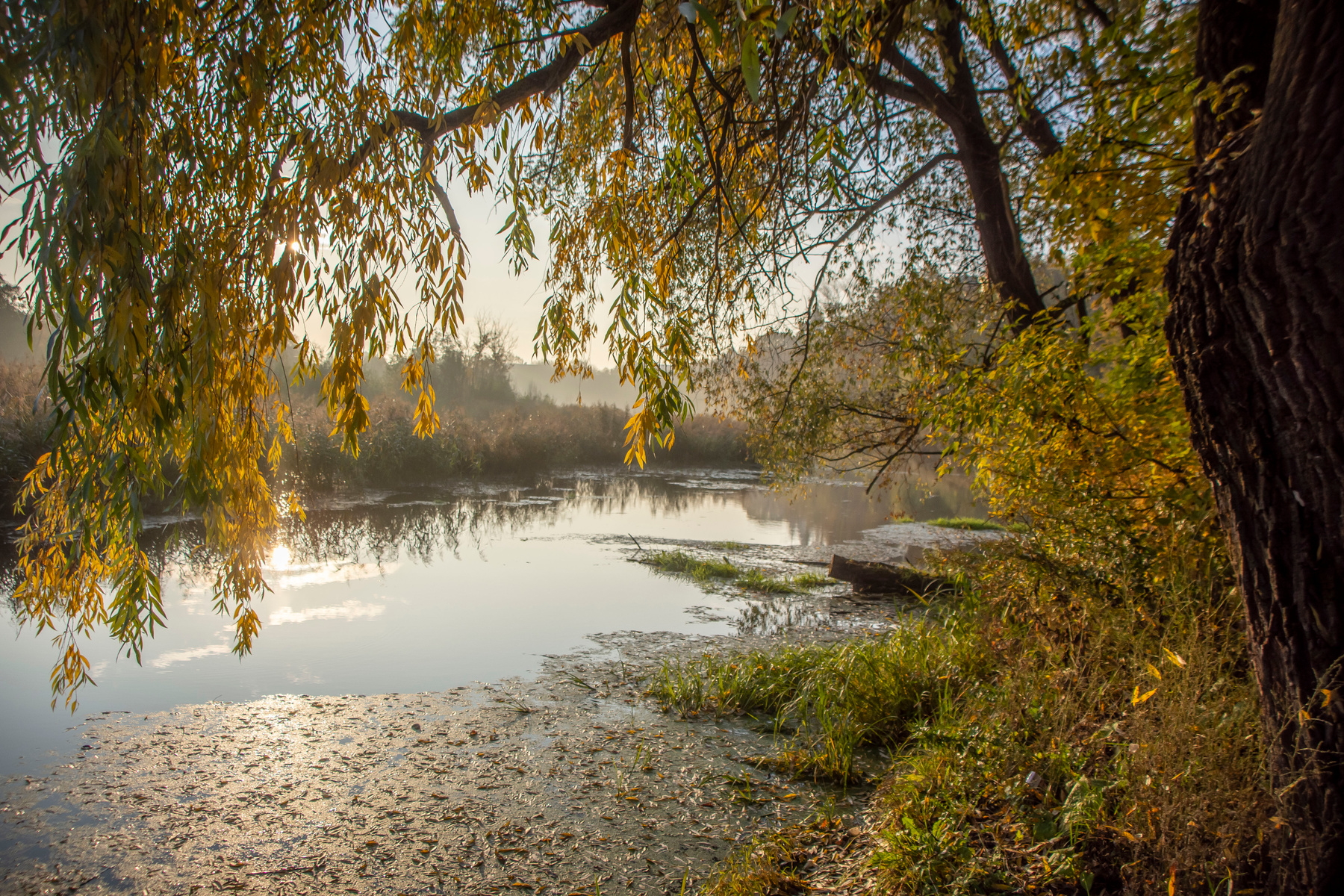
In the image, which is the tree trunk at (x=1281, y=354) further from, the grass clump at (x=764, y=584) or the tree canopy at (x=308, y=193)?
the grass clump at (x=764, y=584)

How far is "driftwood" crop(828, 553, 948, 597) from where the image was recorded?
25.8 ft

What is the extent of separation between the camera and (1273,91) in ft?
5.60

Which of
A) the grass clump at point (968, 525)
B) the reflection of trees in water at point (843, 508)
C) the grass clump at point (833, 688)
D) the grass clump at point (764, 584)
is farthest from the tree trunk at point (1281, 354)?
the grass clump at point (968, 525)

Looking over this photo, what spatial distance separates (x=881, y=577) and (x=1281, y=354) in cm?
661

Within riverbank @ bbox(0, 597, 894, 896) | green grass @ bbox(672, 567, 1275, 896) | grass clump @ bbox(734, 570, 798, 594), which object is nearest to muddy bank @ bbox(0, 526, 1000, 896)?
riverbank @ bbox(0, 597, 894, 896)

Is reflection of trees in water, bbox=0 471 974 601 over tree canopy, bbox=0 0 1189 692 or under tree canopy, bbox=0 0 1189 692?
under

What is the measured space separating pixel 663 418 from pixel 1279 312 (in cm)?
181

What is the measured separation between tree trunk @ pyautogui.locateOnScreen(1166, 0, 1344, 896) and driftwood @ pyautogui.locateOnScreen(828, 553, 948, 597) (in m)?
5.90

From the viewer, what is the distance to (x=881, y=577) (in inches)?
316

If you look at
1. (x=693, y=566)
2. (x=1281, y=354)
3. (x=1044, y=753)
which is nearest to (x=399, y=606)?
(x=693, y=566)

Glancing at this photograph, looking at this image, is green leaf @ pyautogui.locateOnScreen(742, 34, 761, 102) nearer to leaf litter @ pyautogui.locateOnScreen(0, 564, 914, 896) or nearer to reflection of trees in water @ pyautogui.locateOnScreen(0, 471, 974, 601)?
leaf litter @ pyautogui.locateOnScreen(0, 564, 914, 896)

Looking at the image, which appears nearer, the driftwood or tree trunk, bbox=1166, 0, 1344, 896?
tree trunk, bbox=1166, 0, 1344, 896

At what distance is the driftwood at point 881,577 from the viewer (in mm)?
7855

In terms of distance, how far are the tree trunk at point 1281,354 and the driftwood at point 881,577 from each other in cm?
590
